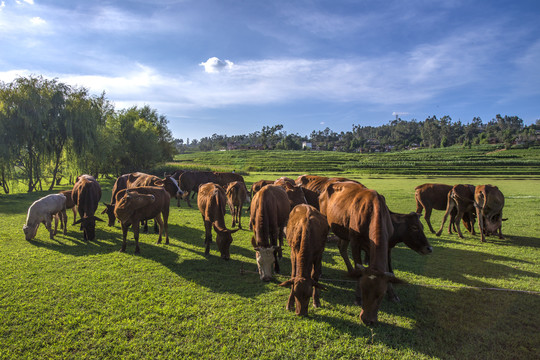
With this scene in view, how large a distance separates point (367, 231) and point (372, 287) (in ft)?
3.68

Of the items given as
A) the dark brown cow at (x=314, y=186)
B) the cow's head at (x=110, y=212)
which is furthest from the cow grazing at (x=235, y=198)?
the cow's head at (x=110, y=212)

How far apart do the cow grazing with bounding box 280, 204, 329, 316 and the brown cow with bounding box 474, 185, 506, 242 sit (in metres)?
7.54

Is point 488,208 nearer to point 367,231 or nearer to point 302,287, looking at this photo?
A: point 367,231

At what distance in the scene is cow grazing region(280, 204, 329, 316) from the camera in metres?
4.48

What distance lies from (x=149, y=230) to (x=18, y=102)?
1837 cm

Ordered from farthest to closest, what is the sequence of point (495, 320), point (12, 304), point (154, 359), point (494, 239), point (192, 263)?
point (494, 239), point (192, 263), point (12, 304), point (495, 320), point (154, 359)

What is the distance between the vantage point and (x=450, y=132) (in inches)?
3935

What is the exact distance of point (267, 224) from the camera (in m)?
6.07

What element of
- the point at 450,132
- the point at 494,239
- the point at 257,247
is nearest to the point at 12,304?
the point at 257,247

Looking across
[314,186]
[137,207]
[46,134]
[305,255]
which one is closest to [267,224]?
[305,255]

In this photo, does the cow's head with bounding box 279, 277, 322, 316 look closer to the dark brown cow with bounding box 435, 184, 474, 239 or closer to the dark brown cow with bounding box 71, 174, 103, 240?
the dark brown cow with bounding box 71, 174, 103, 240

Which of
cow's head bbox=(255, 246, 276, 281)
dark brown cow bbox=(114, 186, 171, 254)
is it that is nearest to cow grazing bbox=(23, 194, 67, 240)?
dark brown cow bbox=(114, 186, 171, 254)

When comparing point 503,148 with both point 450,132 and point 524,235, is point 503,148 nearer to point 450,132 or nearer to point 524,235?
point 450,132

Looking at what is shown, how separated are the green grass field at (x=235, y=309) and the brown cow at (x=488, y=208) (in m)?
1.69
